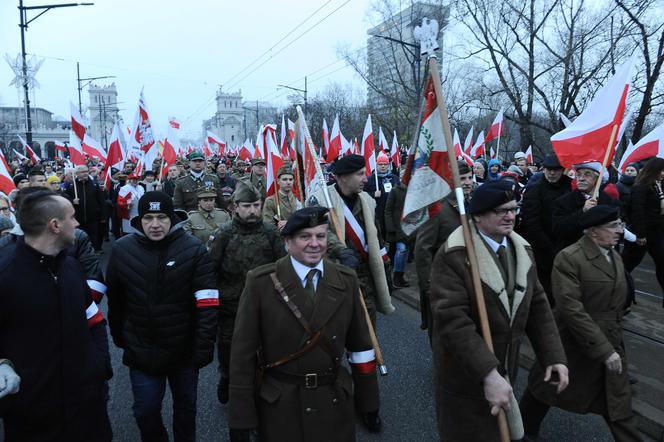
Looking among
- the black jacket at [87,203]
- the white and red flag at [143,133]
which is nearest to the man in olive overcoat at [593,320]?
the white and red flag at [143,133]

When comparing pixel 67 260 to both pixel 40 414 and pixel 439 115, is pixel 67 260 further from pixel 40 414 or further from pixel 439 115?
pixel 439 115

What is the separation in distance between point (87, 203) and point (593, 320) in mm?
10181

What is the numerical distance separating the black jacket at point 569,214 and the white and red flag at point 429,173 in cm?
224

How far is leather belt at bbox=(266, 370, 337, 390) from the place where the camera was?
2.47 m

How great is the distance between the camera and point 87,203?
415 inches

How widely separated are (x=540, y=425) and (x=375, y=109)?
32635 millimetres

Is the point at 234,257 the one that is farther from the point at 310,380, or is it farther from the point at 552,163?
the point at 552,163

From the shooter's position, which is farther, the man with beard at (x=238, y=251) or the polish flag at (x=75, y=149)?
the polish flag at (x=75, y=149)

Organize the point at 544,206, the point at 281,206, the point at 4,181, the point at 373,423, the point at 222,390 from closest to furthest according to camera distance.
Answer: the point at 373,423 → the point at 222,390 → the point at 544,206 → the point at 281,206 → the point at 4,181

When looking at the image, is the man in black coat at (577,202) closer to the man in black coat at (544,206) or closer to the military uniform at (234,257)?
the man in black coat at (544,206)

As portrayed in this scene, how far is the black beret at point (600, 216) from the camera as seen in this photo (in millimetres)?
3332

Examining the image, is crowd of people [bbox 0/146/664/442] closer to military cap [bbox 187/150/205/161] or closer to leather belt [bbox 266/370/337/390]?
leather belt [bbox 266/370/337/390]

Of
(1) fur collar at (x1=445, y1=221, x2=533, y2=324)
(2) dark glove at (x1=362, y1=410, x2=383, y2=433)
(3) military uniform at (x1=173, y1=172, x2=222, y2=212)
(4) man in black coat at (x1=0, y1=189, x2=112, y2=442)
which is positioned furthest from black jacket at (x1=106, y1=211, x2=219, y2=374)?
(3) military uniform at (x1=173, y1=172, x2=222, y2=212)

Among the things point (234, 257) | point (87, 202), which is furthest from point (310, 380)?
point (87, 202)
